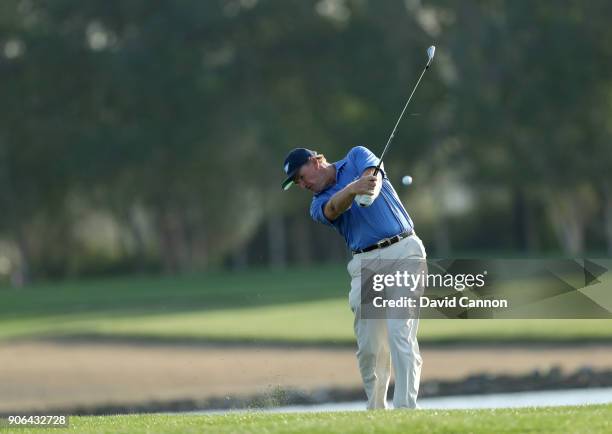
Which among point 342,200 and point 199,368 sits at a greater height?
point 342,200

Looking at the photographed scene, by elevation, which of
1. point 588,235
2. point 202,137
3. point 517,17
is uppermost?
point 517,17

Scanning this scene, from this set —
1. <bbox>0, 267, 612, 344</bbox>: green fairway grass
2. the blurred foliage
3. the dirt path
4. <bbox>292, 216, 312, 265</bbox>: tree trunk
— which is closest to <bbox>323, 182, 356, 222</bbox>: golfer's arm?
the dirt path

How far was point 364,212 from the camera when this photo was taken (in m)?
11.4

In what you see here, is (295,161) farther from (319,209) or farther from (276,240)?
(276,240)

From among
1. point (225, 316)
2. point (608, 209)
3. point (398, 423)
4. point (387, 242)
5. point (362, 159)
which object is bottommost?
point (225, 316)

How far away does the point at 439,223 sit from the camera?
230ft

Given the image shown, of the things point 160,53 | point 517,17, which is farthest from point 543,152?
point 160,53

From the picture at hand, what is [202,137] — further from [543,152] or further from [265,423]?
[265,423]

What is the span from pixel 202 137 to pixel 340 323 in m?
35.0

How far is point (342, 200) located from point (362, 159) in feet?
1.64

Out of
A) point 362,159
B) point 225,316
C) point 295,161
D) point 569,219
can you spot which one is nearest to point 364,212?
point 362,159

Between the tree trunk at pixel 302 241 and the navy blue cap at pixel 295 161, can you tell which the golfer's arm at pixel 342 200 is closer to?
the navy blue cap at pixel 295 161

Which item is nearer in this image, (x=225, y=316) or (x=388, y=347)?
(x=388, y=347)

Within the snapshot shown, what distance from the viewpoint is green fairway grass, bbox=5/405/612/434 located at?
32.4 feet
